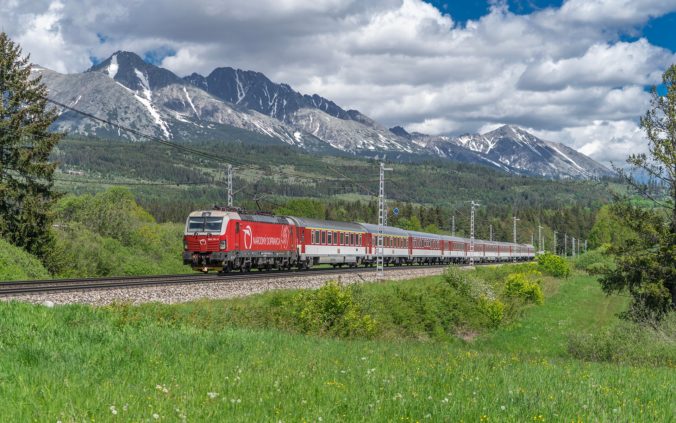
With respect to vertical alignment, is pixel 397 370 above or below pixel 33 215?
below

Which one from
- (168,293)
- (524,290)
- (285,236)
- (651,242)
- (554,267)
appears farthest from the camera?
(554,267)

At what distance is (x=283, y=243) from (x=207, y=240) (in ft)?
29.2

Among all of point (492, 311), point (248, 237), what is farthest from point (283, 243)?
point (492, 311)

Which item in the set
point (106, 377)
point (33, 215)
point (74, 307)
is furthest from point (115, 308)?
point (33, 215)

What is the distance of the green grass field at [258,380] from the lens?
22.8 feet

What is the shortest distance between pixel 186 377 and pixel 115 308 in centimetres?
787

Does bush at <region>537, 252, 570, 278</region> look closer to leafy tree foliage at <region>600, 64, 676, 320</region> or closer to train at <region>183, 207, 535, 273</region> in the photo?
train at <region>183, 207, 535, 273</region>

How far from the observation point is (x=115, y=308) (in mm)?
15727

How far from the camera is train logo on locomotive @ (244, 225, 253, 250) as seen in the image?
3894cm

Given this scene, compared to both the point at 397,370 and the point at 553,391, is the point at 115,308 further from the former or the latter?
the point at 553,391

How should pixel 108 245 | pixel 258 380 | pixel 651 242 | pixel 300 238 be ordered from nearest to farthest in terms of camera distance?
pixel 258 380 < pixel 651 242 < pixel 300 238 < pixel 108 245

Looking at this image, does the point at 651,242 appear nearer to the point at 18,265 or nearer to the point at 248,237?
the point at 248,237

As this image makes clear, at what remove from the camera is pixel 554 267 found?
246 feet

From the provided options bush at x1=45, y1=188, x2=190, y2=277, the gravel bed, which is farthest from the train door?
the gravel bed
